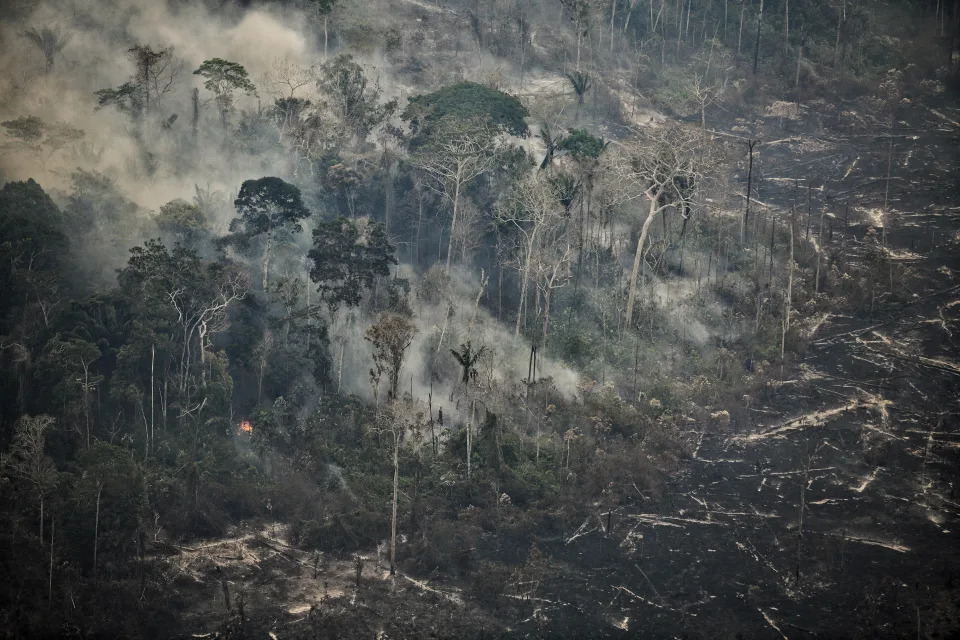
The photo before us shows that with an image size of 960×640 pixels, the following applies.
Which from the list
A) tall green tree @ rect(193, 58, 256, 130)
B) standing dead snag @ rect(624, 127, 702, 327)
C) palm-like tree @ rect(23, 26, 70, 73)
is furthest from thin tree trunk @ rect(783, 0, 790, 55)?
palm-like tree @ rect(23, 26, 70, 73)

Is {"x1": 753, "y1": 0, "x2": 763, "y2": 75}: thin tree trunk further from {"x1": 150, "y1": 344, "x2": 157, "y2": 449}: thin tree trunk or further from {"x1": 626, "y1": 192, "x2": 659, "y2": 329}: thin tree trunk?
{"x1": 150, "y1": 344, "x2": 157, "y2": 449}: thin tree trunk

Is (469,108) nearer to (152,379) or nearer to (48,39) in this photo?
(152,379)

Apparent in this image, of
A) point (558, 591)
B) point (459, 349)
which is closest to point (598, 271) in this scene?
point (459, 349)

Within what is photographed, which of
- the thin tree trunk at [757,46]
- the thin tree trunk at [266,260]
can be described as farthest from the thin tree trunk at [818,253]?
the thin tree trunk at [266,260]

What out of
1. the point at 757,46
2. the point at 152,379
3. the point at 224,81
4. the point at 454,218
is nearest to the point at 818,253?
the point at 454,218

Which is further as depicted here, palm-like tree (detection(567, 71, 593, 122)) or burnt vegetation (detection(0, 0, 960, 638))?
palm-like tree (detection(567, 71, 593, 122))

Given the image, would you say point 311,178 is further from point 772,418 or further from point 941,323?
point 941,323
